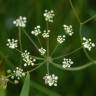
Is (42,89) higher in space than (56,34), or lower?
lower

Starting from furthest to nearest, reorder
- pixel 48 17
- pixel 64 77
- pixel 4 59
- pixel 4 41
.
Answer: pixel 64 77 < pixel 4 41 < pixel 4 59 < pixel 48 17

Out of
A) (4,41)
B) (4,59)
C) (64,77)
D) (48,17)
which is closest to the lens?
(48,17)

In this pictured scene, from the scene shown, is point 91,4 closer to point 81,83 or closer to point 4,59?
point 81,83

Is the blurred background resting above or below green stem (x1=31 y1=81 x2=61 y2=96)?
above

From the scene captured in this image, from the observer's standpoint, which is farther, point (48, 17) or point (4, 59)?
point (4, 59)

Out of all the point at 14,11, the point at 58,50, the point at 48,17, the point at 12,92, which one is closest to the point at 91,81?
the point at 58,50

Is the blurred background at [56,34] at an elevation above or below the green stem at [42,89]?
above

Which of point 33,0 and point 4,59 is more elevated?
point 33,0

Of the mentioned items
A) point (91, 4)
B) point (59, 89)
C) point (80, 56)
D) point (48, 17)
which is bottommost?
point (48, 17)
